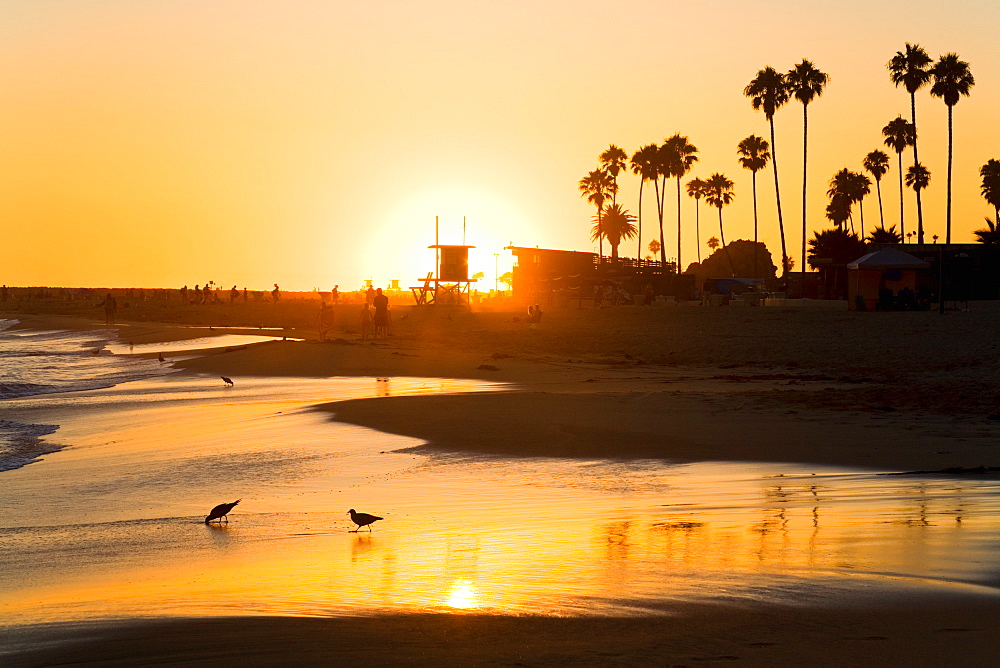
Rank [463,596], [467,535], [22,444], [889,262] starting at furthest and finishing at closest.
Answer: [889,262]
[22,444]
[467,535]
[463,596]

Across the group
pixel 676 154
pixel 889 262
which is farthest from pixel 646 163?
pixel 889 262

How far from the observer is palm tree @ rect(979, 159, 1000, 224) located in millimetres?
100562

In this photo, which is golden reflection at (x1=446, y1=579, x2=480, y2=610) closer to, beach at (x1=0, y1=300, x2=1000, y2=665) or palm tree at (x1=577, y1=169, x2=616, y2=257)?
beach at (x1=0, y1=300, x2=1000, y2=665)

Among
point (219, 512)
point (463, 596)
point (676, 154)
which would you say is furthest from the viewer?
point (676, 154)

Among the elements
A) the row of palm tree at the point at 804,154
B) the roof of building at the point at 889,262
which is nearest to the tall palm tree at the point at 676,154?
the row of palm tree at the point at 804,154

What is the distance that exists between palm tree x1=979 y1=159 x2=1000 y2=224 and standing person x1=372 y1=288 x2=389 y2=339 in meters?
83.4

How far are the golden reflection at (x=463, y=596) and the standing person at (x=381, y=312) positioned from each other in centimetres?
3227

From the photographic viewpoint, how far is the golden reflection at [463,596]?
5203 millimetres

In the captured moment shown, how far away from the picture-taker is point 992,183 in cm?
10144

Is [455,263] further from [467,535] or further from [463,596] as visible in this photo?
[463,596]

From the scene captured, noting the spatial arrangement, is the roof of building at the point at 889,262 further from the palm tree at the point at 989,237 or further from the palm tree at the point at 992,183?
the palm tree at the point at 992,183

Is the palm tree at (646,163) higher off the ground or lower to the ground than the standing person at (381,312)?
higher

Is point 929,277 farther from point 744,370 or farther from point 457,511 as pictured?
point 457,511

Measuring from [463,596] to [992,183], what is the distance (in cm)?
11105
